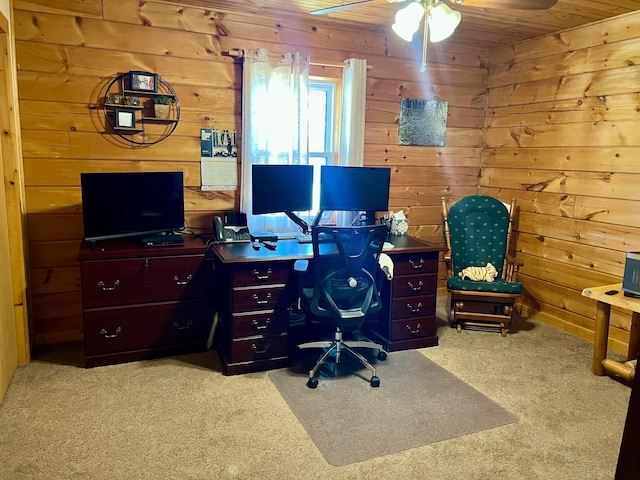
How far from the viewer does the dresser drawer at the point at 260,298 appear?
3094 mm

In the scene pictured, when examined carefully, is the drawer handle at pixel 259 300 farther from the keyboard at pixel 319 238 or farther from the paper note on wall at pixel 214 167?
the paper note on wall at pixel 214 167

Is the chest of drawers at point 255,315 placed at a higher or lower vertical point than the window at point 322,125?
lower

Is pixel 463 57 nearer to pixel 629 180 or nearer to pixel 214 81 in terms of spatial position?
pixel 629 180

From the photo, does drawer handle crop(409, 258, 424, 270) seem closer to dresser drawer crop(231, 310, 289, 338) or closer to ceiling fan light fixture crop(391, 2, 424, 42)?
Answer: dresser drawer crop(231, 310, 289, 338)

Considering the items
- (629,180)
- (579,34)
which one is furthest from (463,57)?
(629,180)

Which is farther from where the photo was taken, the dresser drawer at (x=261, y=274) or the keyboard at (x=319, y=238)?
the keyboard at (x=319, y=238)

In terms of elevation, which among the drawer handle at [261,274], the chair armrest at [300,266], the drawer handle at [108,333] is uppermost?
the chair armrest at [300,266]

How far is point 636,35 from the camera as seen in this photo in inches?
137

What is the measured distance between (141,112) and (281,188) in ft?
3.53

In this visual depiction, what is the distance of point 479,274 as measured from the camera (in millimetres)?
4004

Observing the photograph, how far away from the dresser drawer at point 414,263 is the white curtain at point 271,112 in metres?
1.05

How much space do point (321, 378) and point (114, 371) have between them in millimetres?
1244

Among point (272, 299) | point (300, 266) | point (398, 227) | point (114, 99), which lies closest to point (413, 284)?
point (398, 227)

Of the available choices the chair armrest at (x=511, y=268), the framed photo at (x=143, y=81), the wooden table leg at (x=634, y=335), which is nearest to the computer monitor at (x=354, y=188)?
the chair armrest at (x=511, y=268)
